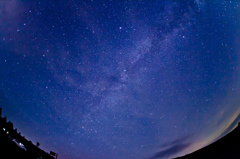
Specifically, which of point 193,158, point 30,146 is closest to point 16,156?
point 30,146

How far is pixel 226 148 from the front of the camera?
38.1 feet

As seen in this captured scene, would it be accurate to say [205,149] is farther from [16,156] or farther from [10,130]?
[10,130]

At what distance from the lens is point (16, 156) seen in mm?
11086

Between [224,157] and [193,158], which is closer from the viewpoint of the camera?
[224,157]

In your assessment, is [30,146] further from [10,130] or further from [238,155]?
[238,155]

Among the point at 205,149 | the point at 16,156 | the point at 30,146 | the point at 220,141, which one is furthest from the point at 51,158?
the point at 220,141

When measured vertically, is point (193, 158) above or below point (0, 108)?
below

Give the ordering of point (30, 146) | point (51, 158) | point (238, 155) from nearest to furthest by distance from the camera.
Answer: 1. point (238, 155)
2. point (30, 146)
3. point (51, 158)

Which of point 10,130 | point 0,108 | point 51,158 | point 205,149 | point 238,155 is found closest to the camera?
point 238,155

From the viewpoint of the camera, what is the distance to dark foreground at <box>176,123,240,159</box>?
35.3 feet

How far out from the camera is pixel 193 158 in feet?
49.2

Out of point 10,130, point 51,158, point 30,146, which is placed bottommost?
point 51,158

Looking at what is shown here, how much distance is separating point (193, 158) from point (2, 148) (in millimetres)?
18655

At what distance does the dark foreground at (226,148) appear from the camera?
1077cm
